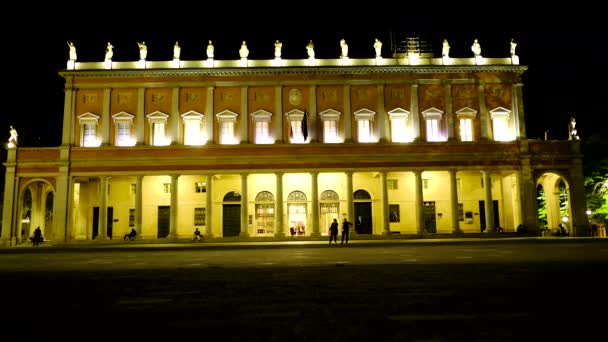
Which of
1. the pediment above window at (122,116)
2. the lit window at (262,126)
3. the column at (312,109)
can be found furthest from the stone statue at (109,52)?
the column at (312,109)

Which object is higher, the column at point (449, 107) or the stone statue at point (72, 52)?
the stone statue at point (72, 52)

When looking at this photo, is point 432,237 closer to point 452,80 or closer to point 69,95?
point 452,80

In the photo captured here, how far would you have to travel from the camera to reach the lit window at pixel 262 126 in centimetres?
3800

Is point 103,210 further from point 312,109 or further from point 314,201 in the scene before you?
point 312,109

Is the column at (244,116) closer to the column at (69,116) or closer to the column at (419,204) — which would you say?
the column at (69,116)

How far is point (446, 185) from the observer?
39906mm

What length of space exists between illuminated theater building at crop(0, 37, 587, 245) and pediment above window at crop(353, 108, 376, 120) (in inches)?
4.5

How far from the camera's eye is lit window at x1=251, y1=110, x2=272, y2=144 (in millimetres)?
38000

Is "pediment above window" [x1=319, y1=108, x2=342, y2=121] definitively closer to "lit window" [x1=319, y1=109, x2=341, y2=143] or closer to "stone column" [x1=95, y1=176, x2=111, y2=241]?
"lit window" [x1=319, y1=109, x2=341, y2=143]

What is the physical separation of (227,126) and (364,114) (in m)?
11.1

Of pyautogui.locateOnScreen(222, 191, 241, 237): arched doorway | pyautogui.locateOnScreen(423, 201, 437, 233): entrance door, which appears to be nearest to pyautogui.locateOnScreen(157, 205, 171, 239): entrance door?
pyautogui.locateOnScreen(222, 191, 241, 237): arched doorway

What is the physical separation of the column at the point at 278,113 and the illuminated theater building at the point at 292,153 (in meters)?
0.14

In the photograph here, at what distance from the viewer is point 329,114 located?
3816cm

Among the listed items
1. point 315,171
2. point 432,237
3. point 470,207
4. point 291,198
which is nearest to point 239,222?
point 291,198
